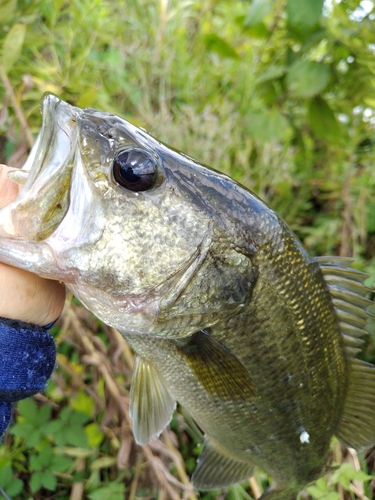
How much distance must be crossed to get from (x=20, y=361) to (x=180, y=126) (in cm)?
166

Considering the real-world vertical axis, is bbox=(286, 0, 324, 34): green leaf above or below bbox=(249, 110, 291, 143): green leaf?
above

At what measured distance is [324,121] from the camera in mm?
1977

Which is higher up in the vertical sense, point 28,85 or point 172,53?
point 172,53

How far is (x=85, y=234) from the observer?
725 mm

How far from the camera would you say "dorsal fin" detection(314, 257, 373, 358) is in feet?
3.51

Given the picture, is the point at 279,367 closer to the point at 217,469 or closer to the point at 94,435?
the point at 217,469

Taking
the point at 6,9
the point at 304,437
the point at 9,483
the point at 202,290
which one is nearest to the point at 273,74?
the point at 6,9

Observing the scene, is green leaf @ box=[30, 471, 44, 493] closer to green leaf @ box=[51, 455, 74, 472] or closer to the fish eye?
green leaf @ box=[51, 455, 74, 472]

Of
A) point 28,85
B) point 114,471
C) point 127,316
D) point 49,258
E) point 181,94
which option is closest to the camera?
point 49,258

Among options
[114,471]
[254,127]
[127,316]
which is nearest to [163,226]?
[127,316]

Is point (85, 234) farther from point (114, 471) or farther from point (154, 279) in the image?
point (114, 471)

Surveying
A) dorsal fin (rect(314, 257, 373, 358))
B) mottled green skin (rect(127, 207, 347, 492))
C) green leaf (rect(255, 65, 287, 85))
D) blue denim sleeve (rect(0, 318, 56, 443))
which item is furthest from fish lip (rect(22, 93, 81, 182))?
green leaf (rect(255, 65, 287, 85))

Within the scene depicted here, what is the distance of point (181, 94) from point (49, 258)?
205 centimetres

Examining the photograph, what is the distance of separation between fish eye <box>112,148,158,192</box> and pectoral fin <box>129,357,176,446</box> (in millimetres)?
487
